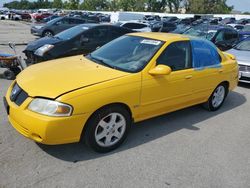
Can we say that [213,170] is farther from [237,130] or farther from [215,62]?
[215,62]

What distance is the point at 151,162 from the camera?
12.0ft

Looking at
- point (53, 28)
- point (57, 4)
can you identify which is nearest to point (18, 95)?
point (53, 28)

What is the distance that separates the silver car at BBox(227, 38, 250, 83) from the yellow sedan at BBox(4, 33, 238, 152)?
2.53m

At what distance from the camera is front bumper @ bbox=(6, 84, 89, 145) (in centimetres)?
322

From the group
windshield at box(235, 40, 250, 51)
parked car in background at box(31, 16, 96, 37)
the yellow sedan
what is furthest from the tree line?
the yellow sedan

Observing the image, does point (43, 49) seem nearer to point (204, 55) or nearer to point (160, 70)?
point (204, 55)

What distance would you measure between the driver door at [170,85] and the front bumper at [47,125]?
1.07 meters

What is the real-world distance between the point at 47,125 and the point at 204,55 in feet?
10.4

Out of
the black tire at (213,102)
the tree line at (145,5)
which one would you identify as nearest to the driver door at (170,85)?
the black tire at (213,102)

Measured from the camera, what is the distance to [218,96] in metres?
5.70

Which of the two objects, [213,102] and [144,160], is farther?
[213,102]

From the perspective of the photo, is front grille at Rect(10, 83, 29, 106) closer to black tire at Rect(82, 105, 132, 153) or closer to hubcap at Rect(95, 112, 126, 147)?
black tire at Rect(82, 105, 132, 153)

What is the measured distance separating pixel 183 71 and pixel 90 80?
1702 mm

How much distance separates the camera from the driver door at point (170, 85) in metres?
4.09
